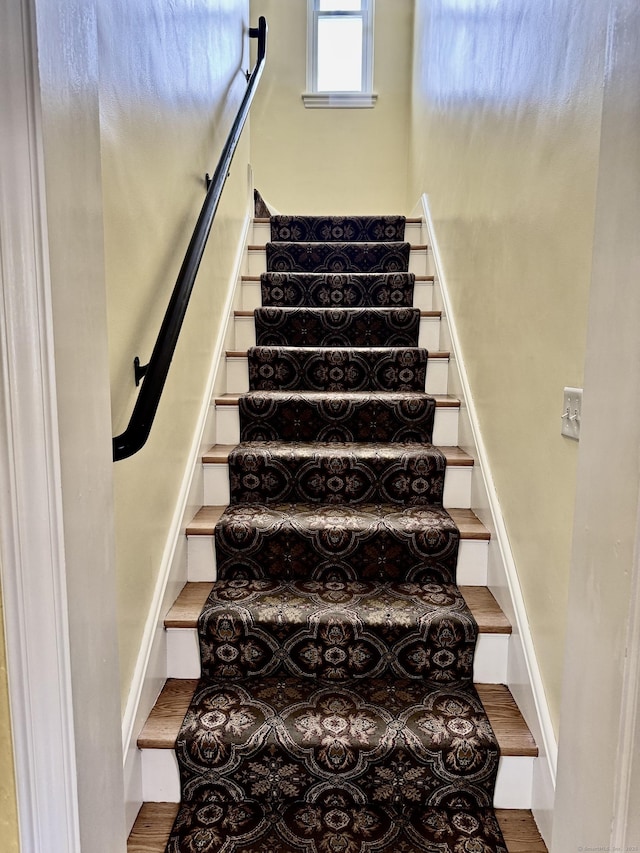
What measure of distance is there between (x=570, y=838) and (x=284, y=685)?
779 millimetres

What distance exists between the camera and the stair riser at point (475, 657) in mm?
1464

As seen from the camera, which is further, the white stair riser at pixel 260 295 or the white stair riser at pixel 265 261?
the white stair riser at pixel 265 261

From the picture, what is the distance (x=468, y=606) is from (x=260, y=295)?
1.80 meters

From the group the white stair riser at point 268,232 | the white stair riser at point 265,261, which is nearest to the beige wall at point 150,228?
the white stair riser at point 265,261

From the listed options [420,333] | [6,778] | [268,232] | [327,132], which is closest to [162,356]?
[6,778]

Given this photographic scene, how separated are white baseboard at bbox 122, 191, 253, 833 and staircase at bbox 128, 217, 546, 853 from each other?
4 centimetres

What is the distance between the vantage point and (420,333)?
247cm

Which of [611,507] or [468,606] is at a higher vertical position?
[611,507]

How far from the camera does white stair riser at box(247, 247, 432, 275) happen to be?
9.43 feet

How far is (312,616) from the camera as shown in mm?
1478

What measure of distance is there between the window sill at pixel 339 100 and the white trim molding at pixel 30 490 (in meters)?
4.11

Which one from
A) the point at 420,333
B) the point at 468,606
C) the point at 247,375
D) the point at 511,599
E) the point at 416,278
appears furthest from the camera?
the point at 416,278

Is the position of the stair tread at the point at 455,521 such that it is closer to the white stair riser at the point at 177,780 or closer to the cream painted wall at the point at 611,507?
the white stair riser at the point at 177,780

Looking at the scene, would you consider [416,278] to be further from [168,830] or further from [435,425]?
[168,830]
